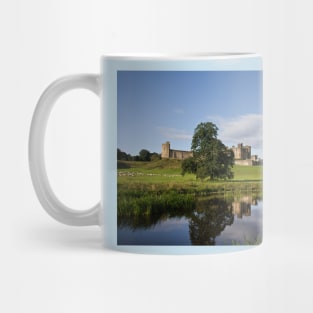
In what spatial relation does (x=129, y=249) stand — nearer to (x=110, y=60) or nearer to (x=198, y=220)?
(x=198, y=220)

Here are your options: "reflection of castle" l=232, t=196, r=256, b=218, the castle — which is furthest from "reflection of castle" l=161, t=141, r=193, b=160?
"reflection of castle" l=232, t=196, r=256, b=218

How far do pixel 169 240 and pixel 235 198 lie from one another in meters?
0.15

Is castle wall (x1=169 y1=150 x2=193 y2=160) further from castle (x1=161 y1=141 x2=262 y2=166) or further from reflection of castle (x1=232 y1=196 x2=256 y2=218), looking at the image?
reflection of castle (x1=232 y1=196 x2=256 y2=218)

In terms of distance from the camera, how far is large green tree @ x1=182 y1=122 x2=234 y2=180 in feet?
7.64

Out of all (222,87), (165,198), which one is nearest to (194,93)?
(222,87)

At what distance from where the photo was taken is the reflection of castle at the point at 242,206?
2361 millimetres

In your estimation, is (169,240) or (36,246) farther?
(36,246)

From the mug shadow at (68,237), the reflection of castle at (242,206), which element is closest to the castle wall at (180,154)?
the reflection of castle at (242,206)

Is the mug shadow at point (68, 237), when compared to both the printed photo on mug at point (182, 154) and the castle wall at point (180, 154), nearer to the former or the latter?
the printed photo on mug at point (182, 154)

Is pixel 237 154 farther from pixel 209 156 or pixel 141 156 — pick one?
pixel 141 156

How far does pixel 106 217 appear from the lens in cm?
238

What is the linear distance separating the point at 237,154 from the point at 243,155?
1 cm

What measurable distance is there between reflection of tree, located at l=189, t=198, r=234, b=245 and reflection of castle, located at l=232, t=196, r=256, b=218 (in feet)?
0.06

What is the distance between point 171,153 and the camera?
2330 mm
